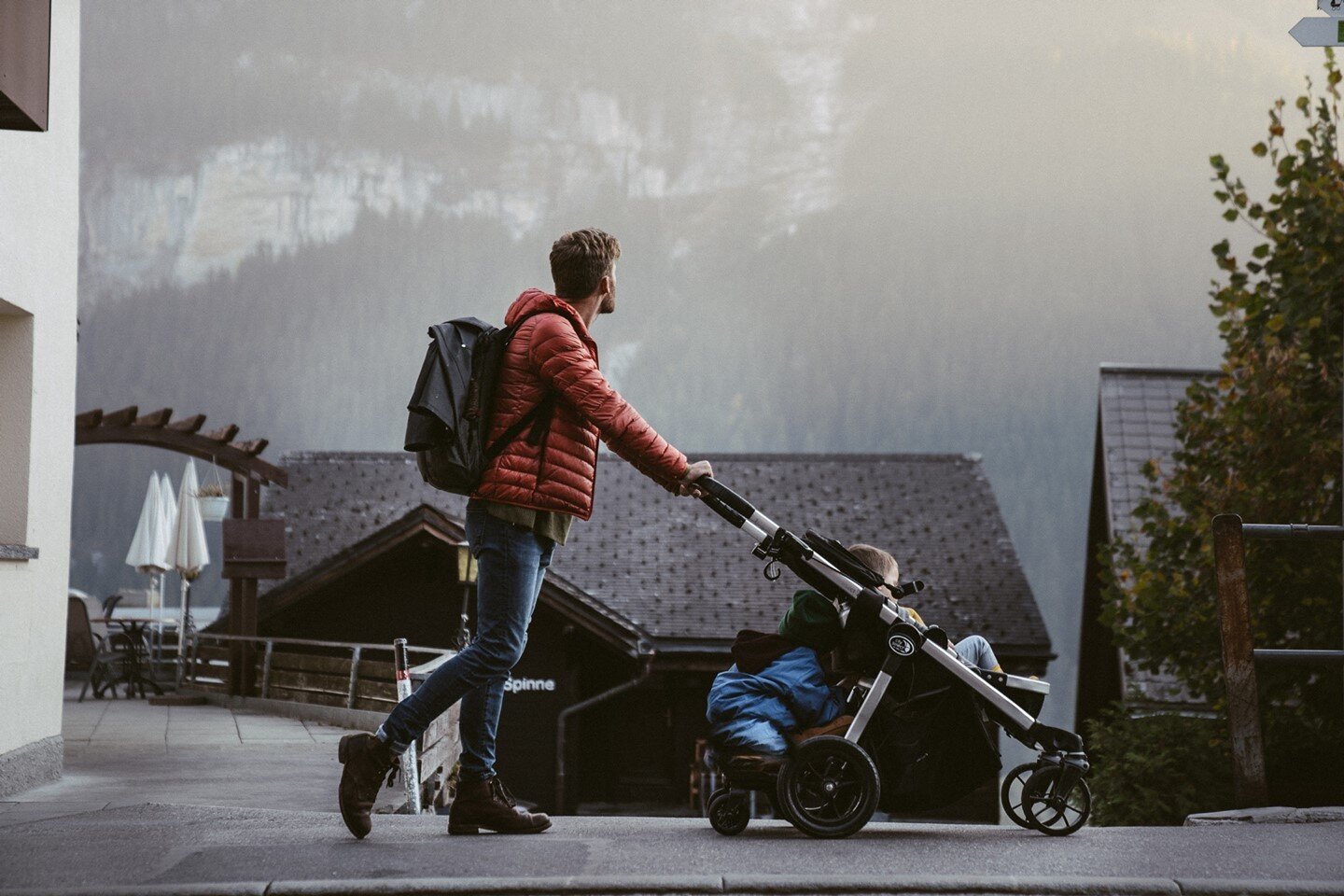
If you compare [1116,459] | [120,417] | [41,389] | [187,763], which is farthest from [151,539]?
[41,389]

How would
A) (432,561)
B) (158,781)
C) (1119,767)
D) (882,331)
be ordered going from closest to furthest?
(1119,767), (158,781), (432,561), (882,331)

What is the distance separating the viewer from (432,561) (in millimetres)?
22953

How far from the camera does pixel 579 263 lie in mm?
4871

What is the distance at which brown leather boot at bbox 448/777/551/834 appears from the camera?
4.87 meters

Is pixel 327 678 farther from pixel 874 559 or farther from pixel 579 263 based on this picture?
pixel 579 263

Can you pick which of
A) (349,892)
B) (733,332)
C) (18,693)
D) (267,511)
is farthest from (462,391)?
(733,332)

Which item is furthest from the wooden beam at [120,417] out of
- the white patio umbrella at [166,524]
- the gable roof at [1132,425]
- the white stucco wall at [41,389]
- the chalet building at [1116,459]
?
the chalet building at [1116,459]

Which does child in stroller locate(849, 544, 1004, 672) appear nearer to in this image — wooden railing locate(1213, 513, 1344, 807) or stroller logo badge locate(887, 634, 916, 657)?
stroller logo badge locate(887, 634, 916, 657)

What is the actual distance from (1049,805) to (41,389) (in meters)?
5.49

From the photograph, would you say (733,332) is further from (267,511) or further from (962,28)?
(267,511)

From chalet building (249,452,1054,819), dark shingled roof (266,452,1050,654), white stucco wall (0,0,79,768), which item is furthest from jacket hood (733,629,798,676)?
dark shingled roof (266,452,1050,654)

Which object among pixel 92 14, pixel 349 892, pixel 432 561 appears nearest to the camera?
pixel 349 892

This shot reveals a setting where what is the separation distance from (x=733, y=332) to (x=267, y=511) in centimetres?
3670

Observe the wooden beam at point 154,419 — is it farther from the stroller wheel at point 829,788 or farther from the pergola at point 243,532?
the stroller wheel at point 829,788
